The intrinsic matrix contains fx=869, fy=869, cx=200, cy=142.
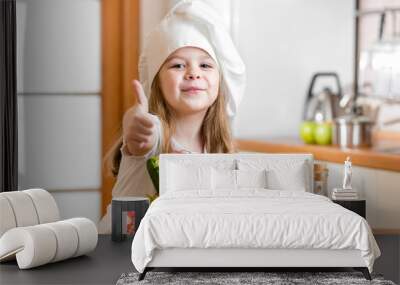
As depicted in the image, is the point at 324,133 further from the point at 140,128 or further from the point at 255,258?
the point at 255,258

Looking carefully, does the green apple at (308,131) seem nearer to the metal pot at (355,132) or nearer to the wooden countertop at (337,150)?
the wooden countertop at (337,150)

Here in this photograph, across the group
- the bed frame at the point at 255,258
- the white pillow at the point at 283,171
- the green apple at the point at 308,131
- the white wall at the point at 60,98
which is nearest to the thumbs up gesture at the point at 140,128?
the white wall at the point at 60,98

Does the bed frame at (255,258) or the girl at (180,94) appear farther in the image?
the girl at (180,94)

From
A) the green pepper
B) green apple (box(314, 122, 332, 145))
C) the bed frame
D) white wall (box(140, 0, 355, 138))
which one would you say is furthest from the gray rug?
white wall (box(140, 0, 355, 138))

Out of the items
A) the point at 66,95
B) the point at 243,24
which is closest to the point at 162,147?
the point at 66,95

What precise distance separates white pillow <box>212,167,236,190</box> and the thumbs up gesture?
730 mm

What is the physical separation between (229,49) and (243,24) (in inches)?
28.5

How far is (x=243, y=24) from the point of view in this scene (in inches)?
254

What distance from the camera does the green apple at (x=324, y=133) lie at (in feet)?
19.9

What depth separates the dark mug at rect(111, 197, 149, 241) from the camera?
526 cm

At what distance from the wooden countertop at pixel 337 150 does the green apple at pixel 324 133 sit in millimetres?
85

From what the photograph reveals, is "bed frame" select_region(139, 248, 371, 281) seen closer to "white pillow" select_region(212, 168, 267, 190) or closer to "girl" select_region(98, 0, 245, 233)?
"white pillow" select_region(212, 168, 267, 190)

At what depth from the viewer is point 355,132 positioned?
5.91m

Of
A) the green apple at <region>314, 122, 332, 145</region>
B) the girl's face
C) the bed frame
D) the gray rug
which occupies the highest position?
the girl's face
